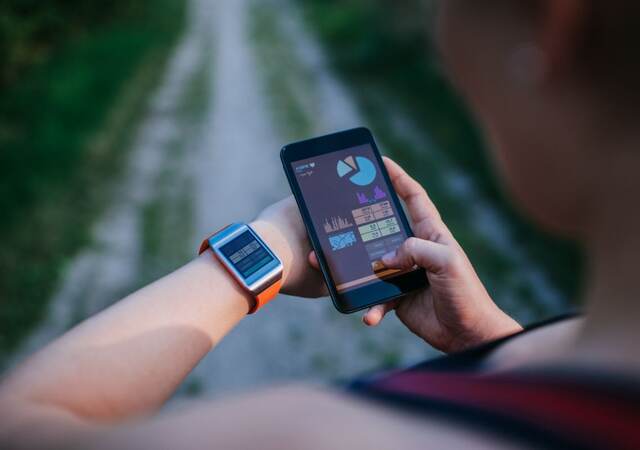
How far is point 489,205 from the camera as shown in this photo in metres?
4.73

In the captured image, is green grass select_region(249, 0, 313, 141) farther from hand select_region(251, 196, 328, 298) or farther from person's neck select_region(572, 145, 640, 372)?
person's neck select_region(572, 145, 640, 372)

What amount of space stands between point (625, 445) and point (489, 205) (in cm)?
426

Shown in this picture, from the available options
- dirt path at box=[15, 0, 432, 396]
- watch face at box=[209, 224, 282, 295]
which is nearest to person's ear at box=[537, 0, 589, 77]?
watch face at box=[209, 224, 282, 295]

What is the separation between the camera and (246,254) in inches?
65.1

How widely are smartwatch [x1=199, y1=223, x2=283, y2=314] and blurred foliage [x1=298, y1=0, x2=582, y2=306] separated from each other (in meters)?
2.73

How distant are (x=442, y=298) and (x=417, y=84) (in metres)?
5.68

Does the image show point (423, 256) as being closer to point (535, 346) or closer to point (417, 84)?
point (535, 346)

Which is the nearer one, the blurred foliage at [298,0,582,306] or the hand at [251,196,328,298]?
the hand at [251,196,328,298]

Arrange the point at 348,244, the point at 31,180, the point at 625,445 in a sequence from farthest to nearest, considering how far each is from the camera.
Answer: the point at 31,180
the point at 348,244
the point at 625,445

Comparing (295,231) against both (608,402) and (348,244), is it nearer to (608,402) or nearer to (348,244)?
(348,244)

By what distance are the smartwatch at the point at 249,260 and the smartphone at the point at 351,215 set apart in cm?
18

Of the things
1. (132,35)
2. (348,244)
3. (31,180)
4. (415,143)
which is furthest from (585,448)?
(132,35)

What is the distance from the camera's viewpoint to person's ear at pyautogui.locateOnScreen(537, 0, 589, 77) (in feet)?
2.08

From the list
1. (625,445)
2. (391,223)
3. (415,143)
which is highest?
(625,445)
